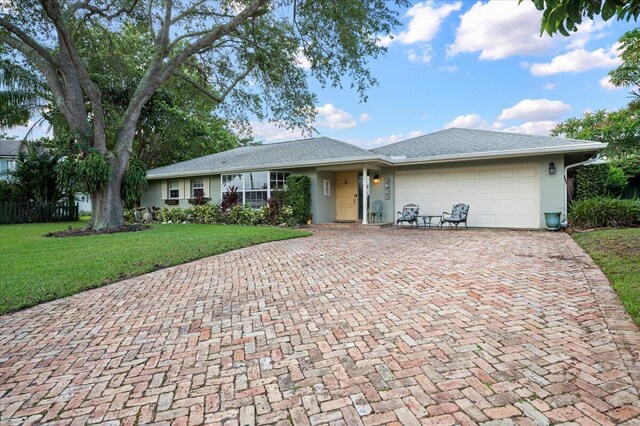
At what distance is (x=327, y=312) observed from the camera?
12.6 ft

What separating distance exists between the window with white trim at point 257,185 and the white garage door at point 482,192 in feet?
17.0

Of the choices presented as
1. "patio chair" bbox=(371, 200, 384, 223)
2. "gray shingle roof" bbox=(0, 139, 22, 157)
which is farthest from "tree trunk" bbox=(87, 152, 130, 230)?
"gray shingle roof" bbox=(0, 139, 22, 157)

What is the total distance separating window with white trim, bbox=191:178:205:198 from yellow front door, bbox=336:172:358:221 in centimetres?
696

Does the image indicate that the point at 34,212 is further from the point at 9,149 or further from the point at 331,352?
the point at 331,352

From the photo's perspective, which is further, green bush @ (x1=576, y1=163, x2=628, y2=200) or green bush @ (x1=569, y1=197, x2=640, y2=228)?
green bush @ (x1=576, y1=163, x2=628, y2=200)

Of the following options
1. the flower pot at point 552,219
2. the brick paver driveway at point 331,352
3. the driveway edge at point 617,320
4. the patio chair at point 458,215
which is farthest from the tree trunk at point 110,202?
the flower pot at point 552,219

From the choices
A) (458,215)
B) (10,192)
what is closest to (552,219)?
(458,215)

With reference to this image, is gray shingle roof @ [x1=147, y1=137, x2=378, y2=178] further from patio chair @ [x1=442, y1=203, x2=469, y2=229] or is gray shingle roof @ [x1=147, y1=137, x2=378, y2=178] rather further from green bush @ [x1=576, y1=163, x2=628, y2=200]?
green bush @ [x1=576, y1=163, x2=628, y2=200]

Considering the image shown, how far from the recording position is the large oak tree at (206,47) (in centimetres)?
1171

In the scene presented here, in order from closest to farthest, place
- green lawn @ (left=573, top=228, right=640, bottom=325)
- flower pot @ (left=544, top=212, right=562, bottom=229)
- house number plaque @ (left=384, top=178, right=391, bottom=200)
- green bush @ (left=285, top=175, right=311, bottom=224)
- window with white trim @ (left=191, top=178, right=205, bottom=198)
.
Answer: green lawn @ (left=573, top=228, right=640, bottom=325) → flower pot @ (left=544, top=212, right=562, bottom=229) → green bush @ (left=285, top=175, right=311, bottom=224) → house number plaque @ (left=384, top=178, right=391, bottom=200) → window with white trim @ (left=191, top=178, right=205, bottom=198)

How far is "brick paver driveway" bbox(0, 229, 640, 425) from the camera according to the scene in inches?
84.9

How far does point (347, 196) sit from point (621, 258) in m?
11.0

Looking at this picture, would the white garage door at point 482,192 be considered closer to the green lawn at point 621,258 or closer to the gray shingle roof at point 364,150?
the gray shingle roof at point 364,150

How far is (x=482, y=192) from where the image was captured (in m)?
12.6
